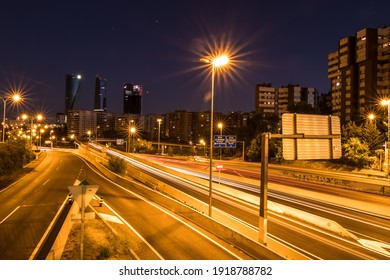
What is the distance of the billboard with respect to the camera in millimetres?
12602

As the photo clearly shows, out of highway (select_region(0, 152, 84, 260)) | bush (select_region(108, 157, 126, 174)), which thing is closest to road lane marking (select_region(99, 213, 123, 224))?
highway (select_region(0, 152, 84, 260))

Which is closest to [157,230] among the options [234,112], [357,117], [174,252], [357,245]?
[174,252]

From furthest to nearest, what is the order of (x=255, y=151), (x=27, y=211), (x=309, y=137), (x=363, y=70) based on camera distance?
(x=363, y=70), (x=255, y=151), (x=27, y=211), (x=309, y=137)

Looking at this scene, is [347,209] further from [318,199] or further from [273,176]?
[273,176]

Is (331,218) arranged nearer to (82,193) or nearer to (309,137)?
(309,137)

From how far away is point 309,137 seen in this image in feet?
41.8

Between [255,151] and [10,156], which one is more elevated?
[255,151]

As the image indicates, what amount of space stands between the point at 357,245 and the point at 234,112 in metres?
164

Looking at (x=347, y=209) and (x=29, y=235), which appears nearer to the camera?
(x=29, y=235)

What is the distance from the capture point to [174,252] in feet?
47.8

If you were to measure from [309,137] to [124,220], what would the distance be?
12.8 meters

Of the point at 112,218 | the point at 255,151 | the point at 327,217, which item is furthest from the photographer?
the point at 255,151

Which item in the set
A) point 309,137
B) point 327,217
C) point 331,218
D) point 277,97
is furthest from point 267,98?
point 309,137
